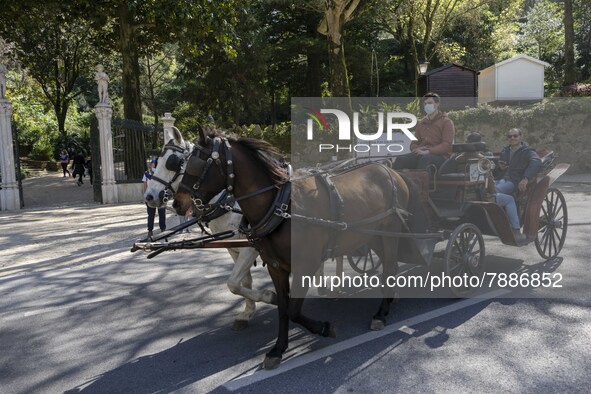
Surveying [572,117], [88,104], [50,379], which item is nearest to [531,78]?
[572,117]

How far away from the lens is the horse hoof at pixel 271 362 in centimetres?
434

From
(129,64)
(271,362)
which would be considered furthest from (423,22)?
(271,362)

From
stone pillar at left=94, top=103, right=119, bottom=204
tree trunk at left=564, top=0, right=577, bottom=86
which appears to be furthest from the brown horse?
tree trunk at left=564, top=0, right=577, bottom=86

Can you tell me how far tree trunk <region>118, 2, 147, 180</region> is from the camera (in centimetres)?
1778

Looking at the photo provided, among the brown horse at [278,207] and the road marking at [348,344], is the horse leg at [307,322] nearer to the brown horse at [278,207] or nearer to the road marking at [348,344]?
the brown horse at [278,207]

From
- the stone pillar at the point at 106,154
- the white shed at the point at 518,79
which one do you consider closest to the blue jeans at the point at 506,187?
the stone pillar at the point at 106,154

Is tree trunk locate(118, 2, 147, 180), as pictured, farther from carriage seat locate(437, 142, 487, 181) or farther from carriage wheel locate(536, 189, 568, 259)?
carriage wheel locate(536, 189, 568, 259)

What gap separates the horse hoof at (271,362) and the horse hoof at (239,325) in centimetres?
104

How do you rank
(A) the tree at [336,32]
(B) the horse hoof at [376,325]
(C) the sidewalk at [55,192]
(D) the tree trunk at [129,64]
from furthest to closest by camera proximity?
(D) the tree trunk at [129,64] → (C) the sidewalk at [55,192] → (A) the tree at [336,32] → (B) the horse hoof at [376,325]

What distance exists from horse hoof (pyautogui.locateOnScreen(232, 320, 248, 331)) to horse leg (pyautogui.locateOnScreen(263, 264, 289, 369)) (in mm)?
944

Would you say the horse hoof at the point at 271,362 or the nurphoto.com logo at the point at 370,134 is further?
the nurphoto.com logo at the point at 370,134

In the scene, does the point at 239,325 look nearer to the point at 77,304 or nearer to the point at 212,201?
the point at 212,201

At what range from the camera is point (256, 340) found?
5.07 meters

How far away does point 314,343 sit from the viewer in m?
4.91
